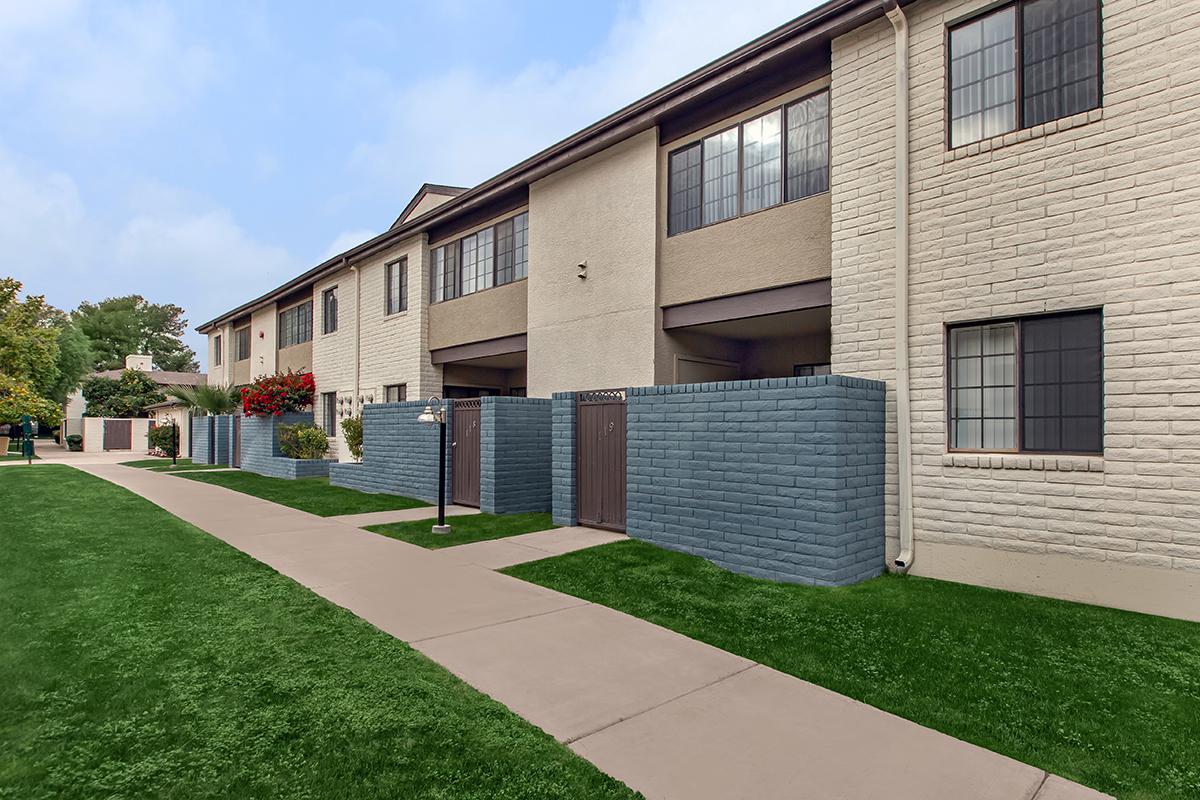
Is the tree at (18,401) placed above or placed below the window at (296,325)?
below

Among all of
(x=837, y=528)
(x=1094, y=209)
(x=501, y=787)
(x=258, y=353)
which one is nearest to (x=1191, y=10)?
(x=1094, y=209)

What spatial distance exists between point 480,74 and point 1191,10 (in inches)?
1877

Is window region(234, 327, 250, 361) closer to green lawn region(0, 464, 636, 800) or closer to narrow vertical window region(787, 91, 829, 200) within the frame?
green lawn region(0, 464, 636, 800)

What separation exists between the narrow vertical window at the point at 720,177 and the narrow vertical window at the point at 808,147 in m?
0.98

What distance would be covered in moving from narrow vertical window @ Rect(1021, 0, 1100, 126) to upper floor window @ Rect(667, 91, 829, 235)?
96.3 inches

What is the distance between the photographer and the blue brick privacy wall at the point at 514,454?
1171 cm

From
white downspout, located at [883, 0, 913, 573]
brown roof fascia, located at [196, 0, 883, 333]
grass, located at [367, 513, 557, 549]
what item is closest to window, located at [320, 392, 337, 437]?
brown roof fascia, located at [196, 0, 883, 333]

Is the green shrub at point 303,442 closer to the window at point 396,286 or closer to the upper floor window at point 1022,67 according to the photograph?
the window at point 396,286

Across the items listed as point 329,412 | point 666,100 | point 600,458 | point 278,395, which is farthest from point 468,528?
point 278,395

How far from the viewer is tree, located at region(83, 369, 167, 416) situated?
154 feet

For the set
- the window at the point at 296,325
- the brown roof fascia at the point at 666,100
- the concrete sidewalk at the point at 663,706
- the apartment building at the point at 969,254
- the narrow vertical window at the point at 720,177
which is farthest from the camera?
the window at the point at 296,325

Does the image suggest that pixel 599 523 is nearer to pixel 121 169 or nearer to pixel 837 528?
pixel 837 528

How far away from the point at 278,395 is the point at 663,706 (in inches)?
796

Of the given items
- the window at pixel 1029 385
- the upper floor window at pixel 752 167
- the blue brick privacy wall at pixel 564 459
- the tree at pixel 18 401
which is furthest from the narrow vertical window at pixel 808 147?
the tree at pixel 18 401
